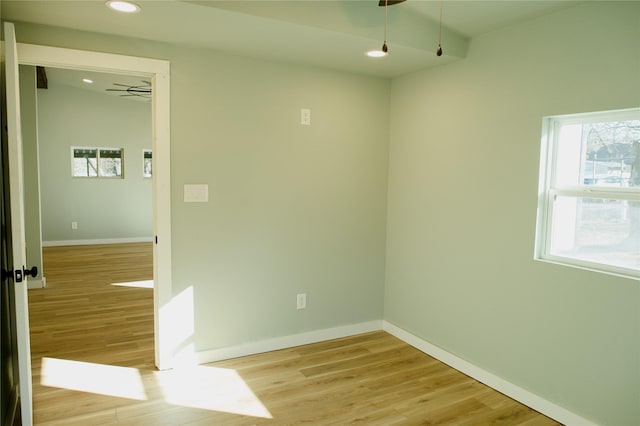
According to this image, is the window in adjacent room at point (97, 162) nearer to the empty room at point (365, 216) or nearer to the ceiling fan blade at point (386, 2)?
the empty room at point (365, 216)

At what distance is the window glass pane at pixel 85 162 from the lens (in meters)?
8.20

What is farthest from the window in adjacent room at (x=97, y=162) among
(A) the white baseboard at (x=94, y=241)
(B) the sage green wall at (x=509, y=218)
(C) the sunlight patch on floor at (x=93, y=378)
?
(B) the sage green wall at (x=509, y=218)

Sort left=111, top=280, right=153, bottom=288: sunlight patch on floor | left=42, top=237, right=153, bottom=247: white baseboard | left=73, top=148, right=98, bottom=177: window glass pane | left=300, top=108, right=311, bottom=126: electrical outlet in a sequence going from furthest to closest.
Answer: left=73, top=148, right=98, bottom=177: window glass pane < left=42, top=237, right=153, bottom=247: white baseboard < left=111, top=280, right=153, bottom=288: sunlight patch on floor < left=300, top=108, right=311, bottom=126: electrical outlet

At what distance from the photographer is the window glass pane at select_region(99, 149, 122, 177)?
844 centimetres

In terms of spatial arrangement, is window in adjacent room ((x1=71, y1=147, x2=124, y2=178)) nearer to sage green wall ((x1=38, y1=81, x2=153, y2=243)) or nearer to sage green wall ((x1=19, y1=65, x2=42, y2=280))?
sage green wall ((x1=38, y1=81, x2=153, y2=243))

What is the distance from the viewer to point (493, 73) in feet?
9.68

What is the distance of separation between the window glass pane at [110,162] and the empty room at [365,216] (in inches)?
195

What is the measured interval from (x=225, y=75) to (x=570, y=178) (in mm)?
2454

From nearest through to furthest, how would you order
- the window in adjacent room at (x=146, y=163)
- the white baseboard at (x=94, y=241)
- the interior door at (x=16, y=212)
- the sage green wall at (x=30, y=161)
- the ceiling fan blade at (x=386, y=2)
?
the interior door at (x=16, y=212)
the ceiling fan blade at (x=386, y=2)
the sage green wall at (x=30, y=161)
the white baseboard at (x=94, y=241)
the window in adjacent room at (x=146, y=163)

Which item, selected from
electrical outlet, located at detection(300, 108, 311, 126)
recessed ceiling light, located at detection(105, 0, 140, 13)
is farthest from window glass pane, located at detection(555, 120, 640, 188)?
recessed ceiling light, located at detection(105, 0, 140, 13)

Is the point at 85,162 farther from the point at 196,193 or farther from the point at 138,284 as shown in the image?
the point at 196,193

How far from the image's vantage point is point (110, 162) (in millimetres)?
8523

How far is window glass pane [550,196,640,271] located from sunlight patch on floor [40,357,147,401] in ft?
9.40

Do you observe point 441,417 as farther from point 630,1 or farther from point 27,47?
point 27,47
